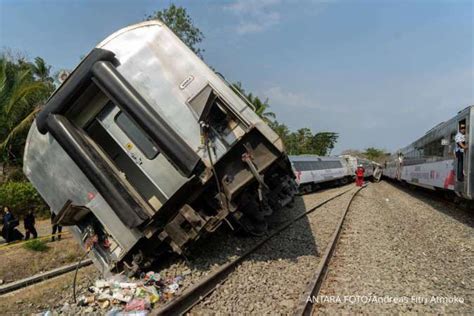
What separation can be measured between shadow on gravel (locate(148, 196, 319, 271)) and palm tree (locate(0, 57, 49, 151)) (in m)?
12.0

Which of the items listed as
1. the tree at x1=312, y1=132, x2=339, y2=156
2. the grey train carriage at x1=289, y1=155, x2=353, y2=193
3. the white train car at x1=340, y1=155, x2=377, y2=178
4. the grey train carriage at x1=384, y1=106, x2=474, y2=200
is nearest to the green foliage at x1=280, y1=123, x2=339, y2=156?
the tree at x1=312, y1=132, x2=339, y2=156

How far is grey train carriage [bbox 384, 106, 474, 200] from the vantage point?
8562 millimetres

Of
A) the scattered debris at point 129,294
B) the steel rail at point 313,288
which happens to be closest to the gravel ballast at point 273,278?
the steel rail at point 313,288

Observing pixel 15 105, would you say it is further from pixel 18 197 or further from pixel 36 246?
pixel 36 246

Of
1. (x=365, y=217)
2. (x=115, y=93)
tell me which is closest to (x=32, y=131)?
(x=115, y=93)

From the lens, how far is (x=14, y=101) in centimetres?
1538

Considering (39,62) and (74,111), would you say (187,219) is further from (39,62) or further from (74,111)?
(39,62)

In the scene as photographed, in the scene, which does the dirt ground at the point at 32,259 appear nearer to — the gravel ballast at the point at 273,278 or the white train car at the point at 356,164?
the gravel ballast at the point at 273,278

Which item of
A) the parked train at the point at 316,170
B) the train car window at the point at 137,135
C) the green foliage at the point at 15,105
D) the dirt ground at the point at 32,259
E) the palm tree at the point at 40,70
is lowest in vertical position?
the dirt ground at the point at 32,259

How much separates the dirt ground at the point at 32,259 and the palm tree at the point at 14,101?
7989mm

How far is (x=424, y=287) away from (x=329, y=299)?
138 centimetres

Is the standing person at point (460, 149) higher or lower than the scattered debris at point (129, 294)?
higher

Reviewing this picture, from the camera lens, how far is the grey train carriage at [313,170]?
18500 millimetres

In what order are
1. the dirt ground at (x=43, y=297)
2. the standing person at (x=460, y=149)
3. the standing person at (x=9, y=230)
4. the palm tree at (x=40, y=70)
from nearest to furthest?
the dirt ground at (x=43, y=297), the standing person at (x=460, y=149), the standing person at (x=9, y=230), the palm tree at (x=40, y=70)
